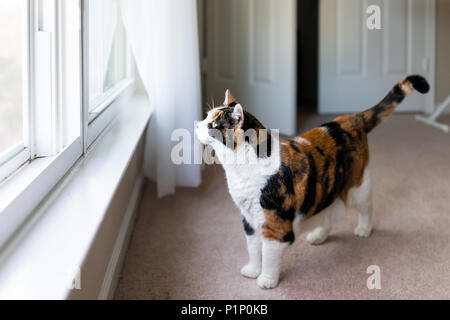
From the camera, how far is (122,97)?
78.1 inches

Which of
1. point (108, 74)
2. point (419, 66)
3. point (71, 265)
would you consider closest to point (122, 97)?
point (108, 74)

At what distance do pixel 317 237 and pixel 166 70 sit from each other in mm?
816

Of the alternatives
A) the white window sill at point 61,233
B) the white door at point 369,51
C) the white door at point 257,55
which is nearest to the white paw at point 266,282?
the white window sill at point 61,233

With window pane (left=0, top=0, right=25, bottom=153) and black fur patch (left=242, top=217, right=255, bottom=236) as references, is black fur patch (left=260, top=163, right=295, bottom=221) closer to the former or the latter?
black fur patch (left=242, top=217, right=255, bottom=236)

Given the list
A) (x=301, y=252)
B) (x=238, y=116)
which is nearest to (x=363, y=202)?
(x=301, y=252)

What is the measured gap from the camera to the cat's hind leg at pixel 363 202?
1.50 meters

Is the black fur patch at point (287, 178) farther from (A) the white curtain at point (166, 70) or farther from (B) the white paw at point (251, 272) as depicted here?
(A) the white curtain at point (166, 70)

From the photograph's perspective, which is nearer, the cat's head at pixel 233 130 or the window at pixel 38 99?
the window at pixel 38 99

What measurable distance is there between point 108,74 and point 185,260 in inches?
33.4

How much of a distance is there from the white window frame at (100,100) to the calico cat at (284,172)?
1.06 ft

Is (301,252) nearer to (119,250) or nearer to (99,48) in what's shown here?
(119,250)

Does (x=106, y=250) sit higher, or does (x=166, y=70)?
(x=166, y=70)

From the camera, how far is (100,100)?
1700 mm

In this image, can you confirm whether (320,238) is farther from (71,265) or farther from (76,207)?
(71,265)
